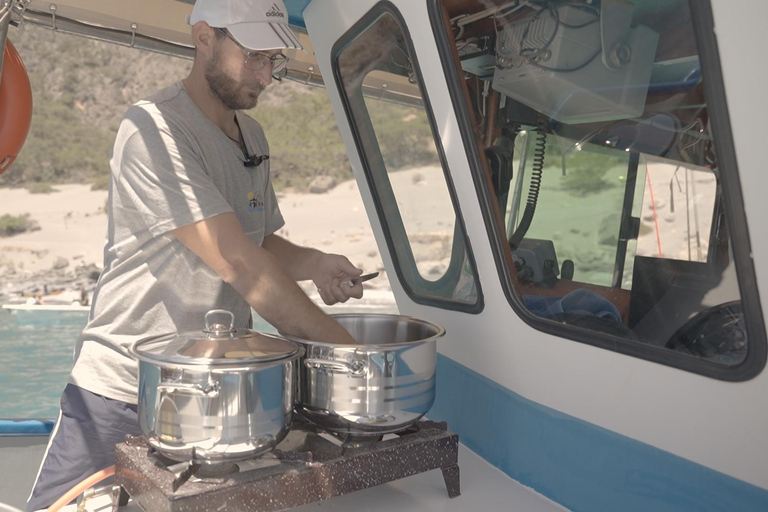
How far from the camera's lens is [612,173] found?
142 cm

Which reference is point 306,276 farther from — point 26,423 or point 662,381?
point 26,423

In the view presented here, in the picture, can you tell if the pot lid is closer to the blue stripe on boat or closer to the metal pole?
the blue stripe on boat

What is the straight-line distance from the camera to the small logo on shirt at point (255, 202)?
1761 millimetres

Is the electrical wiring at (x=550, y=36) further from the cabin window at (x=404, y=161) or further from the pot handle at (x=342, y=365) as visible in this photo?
the pot handle at (x=342, y=365)

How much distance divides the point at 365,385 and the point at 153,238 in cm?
57

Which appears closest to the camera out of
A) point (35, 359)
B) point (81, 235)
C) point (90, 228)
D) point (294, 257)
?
point (294, 257)

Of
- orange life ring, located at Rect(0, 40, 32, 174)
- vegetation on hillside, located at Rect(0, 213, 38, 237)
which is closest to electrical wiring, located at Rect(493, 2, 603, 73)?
orange life ring, located at Rect(0, 40, 32, 174)

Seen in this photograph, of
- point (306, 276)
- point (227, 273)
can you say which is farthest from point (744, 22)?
point (306, 276)

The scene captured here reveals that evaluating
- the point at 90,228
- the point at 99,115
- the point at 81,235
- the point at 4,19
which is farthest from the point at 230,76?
the point at 99,115

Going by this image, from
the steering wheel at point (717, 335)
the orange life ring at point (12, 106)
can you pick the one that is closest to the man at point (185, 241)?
the steering wheel at point (717, 335)

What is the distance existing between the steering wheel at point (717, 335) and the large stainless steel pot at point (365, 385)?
1.49 ft

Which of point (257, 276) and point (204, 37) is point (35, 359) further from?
point (257, 276)

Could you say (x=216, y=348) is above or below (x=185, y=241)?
below

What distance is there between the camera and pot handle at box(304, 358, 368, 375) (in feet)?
4.33
